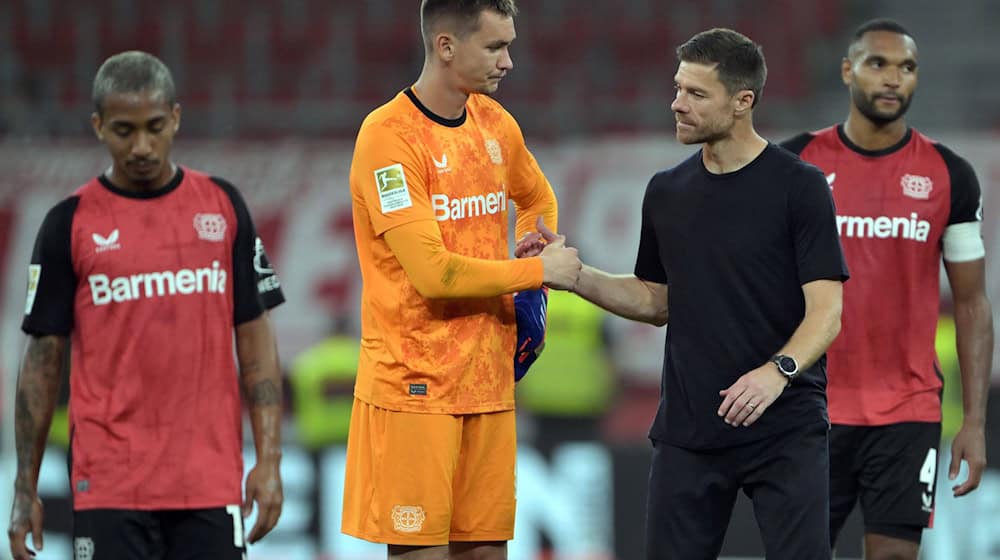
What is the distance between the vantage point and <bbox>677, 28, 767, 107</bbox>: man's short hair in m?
4.07

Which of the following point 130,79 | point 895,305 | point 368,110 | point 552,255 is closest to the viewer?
point 130,79

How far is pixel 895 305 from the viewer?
16.5ft

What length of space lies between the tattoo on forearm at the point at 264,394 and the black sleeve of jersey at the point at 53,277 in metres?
0.58

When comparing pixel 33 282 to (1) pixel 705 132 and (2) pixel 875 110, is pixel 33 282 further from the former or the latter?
(2) pixel 875 110

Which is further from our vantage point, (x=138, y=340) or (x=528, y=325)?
(x=528, y=325)

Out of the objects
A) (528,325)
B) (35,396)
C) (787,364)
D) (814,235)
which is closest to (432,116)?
(528,325)

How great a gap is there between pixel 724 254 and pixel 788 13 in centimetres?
813

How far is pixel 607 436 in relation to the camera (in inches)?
388

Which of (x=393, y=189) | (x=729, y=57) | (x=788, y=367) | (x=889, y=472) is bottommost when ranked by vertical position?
(x=889, y=472)

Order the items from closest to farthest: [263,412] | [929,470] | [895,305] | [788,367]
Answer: [788,367] < [263,412] < [895,305] < [929,470]

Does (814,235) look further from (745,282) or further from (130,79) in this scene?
(130,79)

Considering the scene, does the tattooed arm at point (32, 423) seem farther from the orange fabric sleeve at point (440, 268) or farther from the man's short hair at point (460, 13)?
the man's short hair at point (460, 13)

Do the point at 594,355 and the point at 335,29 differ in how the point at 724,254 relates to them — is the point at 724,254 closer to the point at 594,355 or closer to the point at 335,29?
the point at 594,355

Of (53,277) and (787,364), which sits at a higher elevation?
(53,277)
